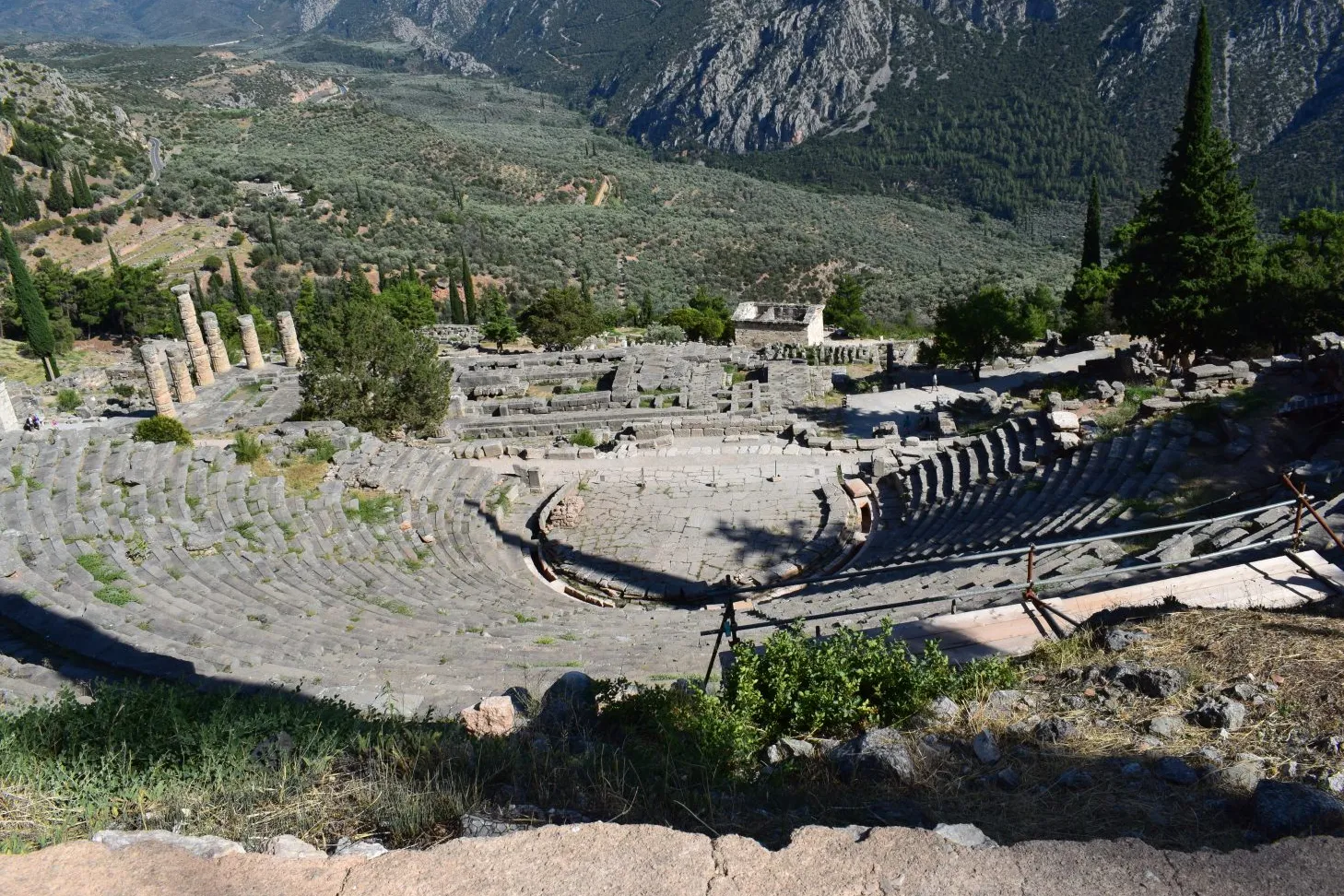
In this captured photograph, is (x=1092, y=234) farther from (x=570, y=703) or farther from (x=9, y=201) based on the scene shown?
(x=9, y=201)

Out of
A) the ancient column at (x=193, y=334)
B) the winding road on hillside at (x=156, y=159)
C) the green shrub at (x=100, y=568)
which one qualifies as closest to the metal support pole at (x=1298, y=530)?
the green shrub at (x=100, y=568)

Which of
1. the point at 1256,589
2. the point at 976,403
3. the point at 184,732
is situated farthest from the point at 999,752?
the point at 976,403

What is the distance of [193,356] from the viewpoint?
2583cm

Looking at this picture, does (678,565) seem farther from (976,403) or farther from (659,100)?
(659,100)

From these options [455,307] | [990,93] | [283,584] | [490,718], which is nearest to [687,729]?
[490,718]

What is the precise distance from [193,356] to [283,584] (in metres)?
17.2

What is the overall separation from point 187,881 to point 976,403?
22210mm

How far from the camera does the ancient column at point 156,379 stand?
68.4ft

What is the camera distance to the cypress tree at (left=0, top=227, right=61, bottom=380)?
34688mm

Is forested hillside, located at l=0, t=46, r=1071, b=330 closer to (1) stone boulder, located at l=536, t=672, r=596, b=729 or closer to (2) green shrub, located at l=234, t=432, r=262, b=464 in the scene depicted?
(2) green shrub, located at l=234, t=432, r=262, b=464

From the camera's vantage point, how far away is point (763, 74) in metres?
138

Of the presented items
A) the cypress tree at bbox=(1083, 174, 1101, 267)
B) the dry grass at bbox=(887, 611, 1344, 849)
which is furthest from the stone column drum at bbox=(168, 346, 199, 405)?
the cypress tree at bbox=(1083, 174, 1101, 267)

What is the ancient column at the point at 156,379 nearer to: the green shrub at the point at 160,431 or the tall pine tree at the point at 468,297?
the green shrub at the point at 160,431

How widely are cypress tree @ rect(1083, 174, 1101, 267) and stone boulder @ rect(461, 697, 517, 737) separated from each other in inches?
1497
